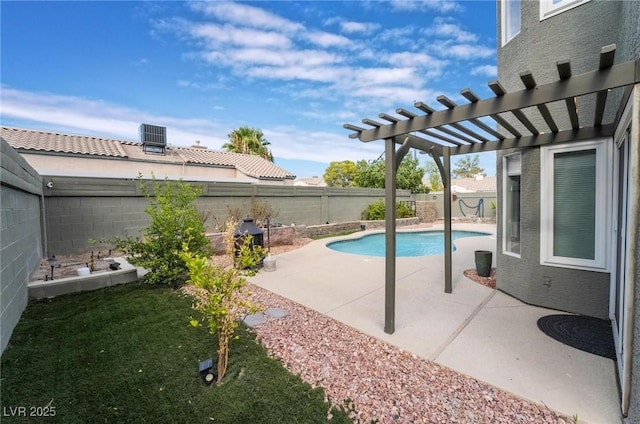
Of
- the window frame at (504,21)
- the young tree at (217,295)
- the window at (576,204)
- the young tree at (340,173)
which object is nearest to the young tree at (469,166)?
the young tree at (340,173)

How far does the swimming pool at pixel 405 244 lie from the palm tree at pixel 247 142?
55.7 feet

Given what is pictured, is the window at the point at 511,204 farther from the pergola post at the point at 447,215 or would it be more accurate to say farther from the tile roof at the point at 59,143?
the tile roof at the point at 59,143

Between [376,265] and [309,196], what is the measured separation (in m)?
7.11

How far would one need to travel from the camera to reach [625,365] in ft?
7.06

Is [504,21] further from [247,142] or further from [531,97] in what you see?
[247,142]

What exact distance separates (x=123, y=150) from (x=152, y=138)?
1.71m

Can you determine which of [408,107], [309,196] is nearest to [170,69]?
[309,196]

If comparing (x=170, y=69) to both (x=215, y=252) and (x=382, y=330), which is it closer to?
(x=215, y=252)

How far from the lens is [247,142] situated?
26.4 meters

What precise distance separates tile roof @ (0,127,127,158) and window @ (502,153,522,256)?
52.0 feet

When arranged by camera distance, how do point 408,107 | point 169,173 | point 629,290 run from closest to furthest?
point 629,290 < point 408,107 < point 169,173

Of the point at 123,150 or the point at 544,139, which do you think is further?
the point at 123,150

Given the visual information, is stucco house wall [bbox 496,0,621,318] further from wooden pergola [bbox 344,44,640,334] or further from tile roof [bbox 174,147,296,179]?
tile roof [bbox 174,147,296,179]

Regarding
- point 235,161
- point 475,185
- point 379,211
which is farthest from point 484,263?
point 475,185
